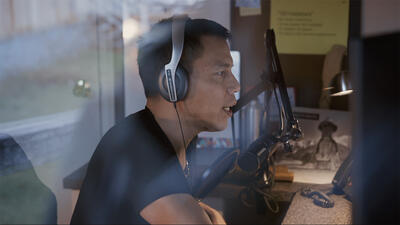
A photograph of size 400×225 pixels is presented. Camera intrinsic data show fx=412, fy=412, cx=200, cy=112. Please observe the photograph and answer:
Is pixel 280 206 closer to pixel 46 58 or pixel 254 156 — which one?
pixel 254 156

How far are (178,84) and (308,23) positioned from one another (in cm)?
35

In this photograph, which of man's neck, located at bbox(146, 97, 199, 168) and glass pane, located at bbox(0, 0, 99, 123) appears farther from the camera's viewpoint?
glass pane, located at bbox(0, 0, 99, 123)

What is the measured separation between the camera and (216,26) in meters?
0.58

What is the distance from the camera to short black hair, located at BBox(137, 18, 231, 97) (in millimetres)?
515

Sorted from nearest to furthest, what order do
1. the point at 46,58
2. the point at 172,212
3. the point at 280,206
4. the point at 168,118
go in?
the point at 172,212
the point at 168,118
the point at 280,206
the point at 46,58

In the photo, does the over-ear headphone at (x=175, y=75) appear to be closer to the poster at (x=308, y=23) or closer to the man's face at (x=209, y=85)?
the man's face at (x=209, y=85)

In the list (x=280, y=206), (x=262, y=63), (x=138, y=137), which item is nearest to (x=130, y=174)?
(x=138, y=137)

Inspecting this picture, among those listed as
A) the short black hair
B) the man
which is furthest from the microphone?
the short black hair

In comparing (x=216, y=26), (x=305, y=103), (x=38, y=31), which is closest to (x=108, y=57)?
(x=38, y=31)

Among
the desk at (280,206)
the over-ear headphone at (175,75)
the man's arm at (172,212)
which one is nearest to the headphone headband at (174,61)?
the over-ear headphone at (175,75)

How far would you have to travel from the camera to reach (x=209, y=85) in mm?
544

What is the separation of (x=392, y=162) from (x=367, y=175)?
0.05ft

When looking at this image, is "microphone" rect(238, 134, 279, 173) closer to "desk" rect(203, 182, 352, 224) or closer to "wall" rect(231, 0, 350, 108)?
"desk" rect(203, 182, 352, 224)

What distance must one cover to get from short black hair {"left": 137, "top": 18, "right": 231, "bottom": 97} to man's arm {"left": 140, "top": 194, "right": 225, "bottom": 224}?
160 millimetres
